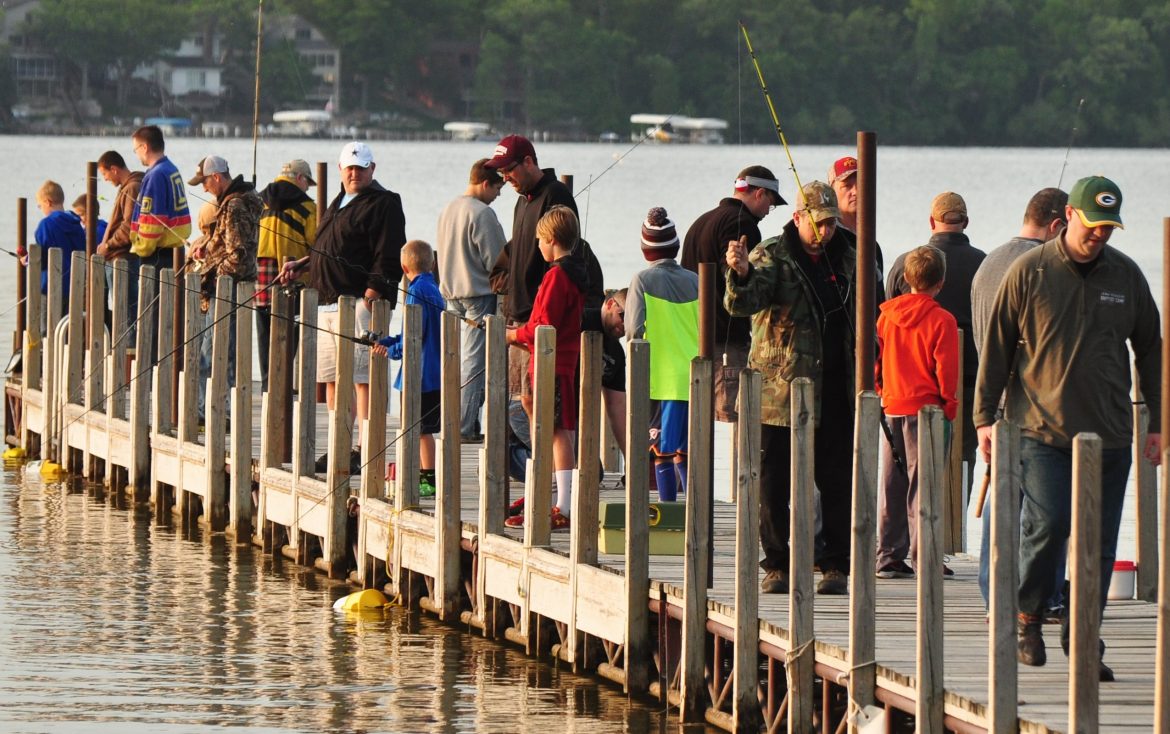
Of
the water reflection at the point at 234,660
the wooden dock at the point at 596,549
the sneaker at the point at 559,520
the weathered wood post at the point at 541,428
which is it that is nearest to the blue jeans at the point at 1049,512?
the wooden dock at the point at 596,549

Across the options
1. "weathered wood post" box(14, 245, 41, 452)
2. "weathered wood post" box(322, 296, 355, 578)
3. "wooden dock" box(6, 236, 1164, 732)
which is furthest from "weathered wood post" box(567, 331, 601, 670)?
"weathered wood post" box(14, 245, 41, 452)

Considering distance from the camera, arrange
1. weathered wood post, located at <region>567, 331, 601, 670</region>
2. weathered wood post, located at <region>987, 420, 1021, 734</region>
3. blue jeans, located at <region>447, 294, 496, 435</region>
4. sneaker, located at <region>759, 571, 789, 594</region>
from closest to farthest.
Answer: weathered wood post, located at <region>987, 420, 1021, 734</region> → sneaker, located at <region>759, 571, 789, 594</region> → weathered wood post, located at <region>567, 331, 601, 670</region> → blue jeans, located at <region>447, 294, 496, 435</region>

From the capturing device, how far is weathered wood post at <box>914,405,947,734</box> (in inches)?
294

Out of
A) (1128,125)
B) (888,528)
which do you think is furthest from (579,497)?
(1128,125)

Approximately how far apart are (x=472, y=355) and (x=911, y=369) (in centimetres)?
361

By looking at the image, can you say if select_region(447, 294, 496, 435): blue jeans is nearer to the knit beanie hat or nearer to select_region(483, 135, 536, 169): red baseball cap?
select_region(483, 135, 536, 169): red baseball cap

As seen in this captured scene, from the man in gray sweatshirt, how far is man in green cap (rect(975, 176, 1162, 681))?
197 inches

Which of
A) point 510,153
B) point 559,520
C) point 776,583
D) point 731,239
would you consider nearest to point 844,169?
point 776,583

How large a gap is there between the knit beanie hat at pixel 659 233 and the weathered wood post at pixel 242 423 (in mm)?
2994

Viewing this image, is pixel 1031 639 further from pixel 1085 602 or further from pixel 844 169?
pixel 844 169

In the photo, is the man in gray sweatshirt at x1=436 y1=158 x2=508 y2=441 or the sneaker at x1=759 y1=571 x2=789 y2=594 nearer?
the sneaker at x1=759 y1=571 x2=789 y2=594

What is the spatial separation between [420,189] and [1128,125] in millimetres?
29082

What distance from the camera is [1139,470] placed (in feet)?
31.9

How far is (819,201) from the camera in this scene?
8.77m
